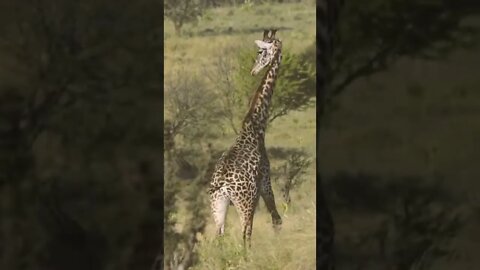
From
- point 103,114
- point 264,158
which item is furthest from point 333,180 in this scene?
point 103,114

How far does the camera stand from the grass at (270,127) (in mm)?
2002

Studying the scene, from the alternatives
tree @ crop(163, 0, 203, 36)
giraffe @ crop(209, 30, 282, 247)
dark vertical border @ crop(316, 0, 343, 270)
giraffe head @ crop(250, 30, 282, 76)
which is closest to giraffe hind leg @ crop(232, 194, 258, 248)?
giraffe @ crop(209, 30, 282, 247)

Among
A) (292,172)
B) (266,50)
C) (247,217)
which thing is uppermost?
(266,50)

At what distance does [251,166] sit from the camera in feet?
6.79

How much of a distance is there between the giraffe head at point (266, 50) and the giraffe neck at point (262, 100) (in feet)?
0.04

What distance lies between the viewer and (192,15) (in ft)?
6.68

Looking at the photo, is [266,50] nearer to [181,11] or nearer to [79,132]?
[181,11]

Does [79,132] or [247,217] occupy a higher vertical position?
[79,132]

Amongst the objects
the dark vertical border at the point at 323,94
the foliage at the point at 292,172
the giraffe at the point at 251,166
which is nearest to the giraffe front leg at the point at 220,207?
the giraffe at the point at 251,166

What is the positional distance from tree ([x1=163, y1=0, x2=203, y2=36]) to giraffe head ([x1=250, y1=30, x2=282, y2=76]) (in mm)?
176

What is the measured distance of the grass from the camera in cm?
200

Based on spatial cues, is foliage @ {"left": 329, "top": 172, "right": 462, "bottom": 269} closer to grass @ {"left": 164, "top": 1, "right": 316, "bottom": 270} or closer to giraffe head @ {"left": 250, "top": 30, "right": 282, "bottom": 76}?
grass @ {"left": 164, "top": 1, "right": 316, "bottom": 270}

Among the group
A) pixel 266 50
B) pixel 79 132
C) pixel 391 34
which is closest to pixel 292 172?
pixel 266 50

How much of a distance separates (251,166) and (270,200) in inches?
4.0
